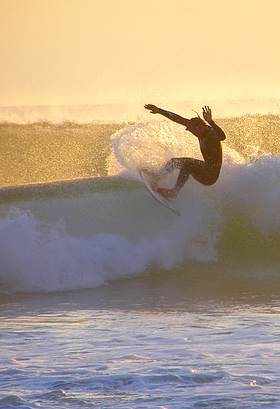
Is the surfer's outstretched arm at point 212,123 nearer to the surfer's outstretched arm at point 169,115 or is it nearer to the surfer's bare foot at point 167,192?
the surfer's outstretched arm at point 169,115

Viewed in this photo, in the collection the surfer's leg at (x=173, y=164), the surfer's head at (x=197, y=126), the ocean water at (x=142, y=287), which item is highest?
the surfer's head at (x=197, y=126)

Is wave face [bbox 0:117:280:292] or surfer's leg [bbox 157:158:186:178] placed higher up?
surfer's leg [bbox 157:158:186:178]

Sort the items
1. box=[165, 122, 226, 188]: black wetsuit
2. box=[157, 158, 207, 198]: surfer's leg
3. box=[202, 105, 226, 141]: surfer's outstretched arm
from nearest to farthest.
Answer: box=[202, 105, 226, 141]: surfer's outstretched arm → box=[165, 122, 226, 188]: black wetsuit → box=[157, 158, 207, 198]: surfer's leg

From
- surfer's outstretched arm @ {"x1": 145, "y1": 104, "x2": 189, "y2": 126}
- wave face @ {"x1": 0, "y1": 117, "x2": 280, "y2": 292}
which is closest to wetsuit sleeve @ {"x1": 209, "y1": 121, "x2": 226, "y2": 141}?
surfer's outstretched arm @ {"x1": 145, "y1": 104, "x2": 189, "y2": 126}

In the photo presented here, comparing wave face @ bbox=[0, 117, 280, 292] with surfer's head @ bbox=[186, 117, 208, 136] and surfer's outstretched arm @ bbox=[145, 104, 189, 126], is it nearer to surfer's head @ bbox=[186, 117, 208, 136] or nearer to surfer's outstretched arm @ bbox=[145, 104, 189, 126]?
surfer's head @ bbox=[186, 117, 208, 136]

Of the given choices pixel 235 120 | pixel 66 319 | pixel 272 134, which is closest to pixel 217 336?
pixel 66 319

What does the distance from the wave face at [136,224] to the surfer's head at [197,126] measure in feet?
4.04

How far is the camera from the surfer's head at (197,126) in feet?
56.6

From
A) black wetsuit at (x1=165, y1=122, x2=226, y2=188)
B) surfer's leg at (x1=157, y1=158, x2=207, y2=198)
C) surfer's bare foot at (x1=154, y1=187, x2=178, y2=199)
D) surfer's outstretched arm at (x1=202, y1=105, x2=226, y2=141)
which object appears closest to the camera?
surfer's outstretched arm at (x1=202, y1=105, x2=226, y2=141)

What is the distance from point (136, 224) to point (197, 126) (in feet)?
5.96

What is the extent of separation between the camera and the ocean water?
9367 millimetres

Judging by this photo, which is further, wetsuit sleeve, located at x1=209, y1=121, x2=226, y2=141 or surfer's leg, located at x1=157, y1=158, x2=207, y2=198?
surfer's leg, located at x1=157, y1=158, x2=207, y2=198

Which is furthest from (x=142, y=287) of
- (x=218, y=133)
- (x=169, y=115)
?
(x=218, y=133)

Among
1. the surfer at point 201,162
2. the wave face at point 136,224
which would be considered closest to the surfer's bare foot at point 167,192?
the surfer at point 201,162
